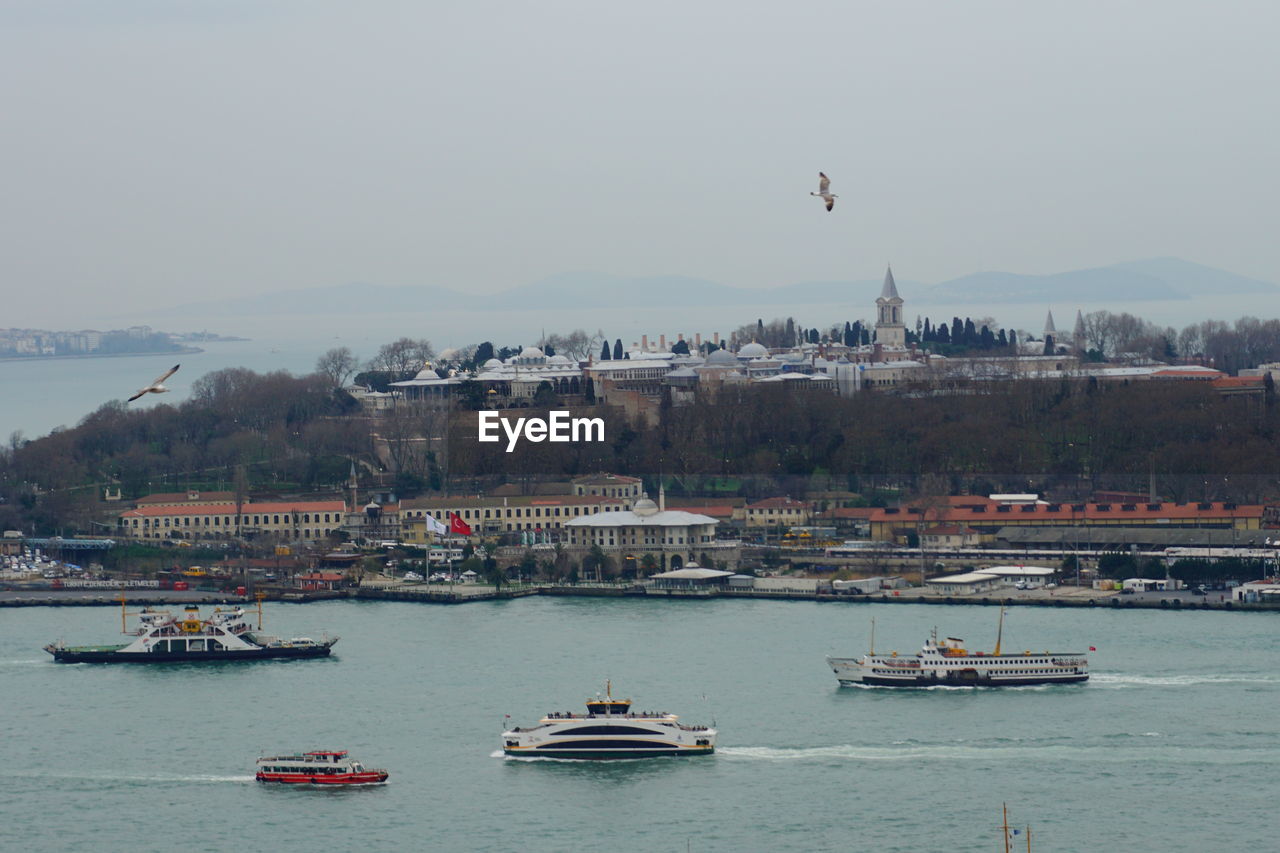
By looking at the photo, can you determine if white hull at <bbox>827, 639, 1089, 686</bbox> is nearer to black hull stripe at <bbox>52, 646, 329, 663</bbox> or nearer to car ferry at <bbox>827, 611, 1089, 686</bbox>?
car ferry at <bbox>827, 611, 1089, 686</bbox>

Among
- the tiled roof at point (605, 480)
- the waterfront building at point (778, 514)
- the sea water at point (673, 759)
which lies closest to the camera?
the sea water at point (673, 759)

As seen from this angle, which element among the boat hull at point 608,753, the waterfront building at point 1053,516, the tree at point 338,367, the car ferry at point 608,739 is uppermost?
the tree at point 338,367

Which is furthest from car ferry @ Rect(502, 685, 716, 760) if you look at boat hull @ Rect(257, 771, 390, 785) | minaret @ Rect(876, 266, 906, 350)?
minaret @ Rect(876, 266, 906, 350)

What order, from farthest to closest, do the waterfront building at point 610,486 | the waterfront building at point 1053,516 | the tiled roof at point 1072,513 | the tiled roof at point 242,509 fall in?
the waterfront building at point 610,486
the tiled roof at point 242,509
the tiled roof at point 1072,513
the waterfront building at point 1053,516

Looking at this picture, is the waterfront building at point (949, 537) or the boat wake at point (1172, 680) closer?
the boat wake at point (1172, 680)

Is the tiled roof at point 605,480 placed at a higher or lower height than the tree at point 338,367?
lower

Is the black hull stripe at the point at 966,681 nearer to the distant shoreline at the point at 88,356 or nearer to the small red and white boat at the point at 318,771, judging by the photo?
the small red and white boat at the point at 318,771

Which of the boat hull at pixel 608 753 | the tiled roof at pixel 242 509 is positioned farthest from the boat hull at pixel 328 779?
the tiled roof at pixel 242 509

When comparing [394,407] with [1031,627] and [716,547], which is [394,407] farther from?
[1031,627]
